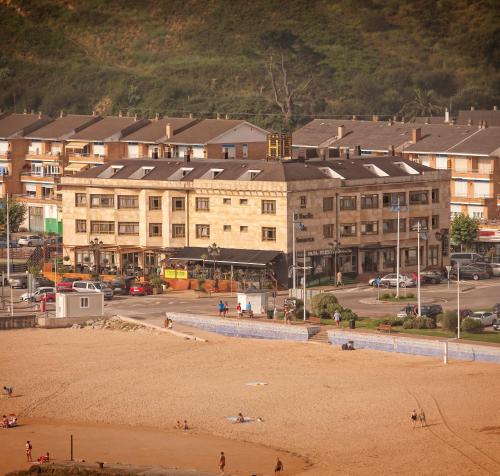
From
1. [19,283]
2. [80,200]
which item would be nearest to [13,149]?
[80,200]

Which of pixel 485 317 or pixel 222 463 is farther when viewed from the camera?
pixel 485 317

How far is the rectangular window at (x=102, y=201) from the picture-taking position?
130750 millimetres

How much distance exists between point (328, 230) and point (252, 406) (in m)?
41.1

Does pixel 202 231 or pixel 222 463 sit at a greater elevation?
pixel 202 231

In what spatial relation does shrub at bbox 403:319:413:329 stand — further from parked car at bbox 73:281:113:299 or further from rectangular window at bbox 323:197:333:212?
rectangular window at bbox 323:197:333:212

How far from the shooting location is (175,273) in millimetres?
122250

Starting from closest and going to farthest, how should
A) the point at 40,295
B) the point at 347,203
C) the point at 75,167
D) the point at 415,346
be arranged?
the point at 415,346
the point at 40,295
the point at 347,203
the point at 75,167

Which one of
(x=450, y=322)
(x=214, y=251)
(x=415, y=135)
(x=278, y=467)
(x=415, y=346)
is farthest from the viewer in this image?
(x=415, y=135)

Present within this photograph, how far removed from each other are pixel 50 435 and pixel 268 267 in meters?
40.4

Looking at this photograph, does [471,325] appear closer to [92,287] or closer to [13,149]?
[92,287]

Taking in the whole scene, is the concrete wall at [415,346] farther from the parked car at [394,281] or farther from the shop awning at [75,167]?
the shop awning at [75,167]

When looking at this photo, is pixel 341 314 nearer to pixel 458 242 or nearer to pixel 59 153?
pixel 458 242

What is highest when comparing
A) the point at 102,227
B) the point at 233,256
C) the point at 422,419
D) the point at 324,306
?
the point at 102,227

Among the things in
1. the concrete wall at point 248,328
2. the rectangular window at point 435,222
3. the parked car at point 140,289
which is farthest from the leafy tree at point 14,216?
the concrete wall at point 248,328
